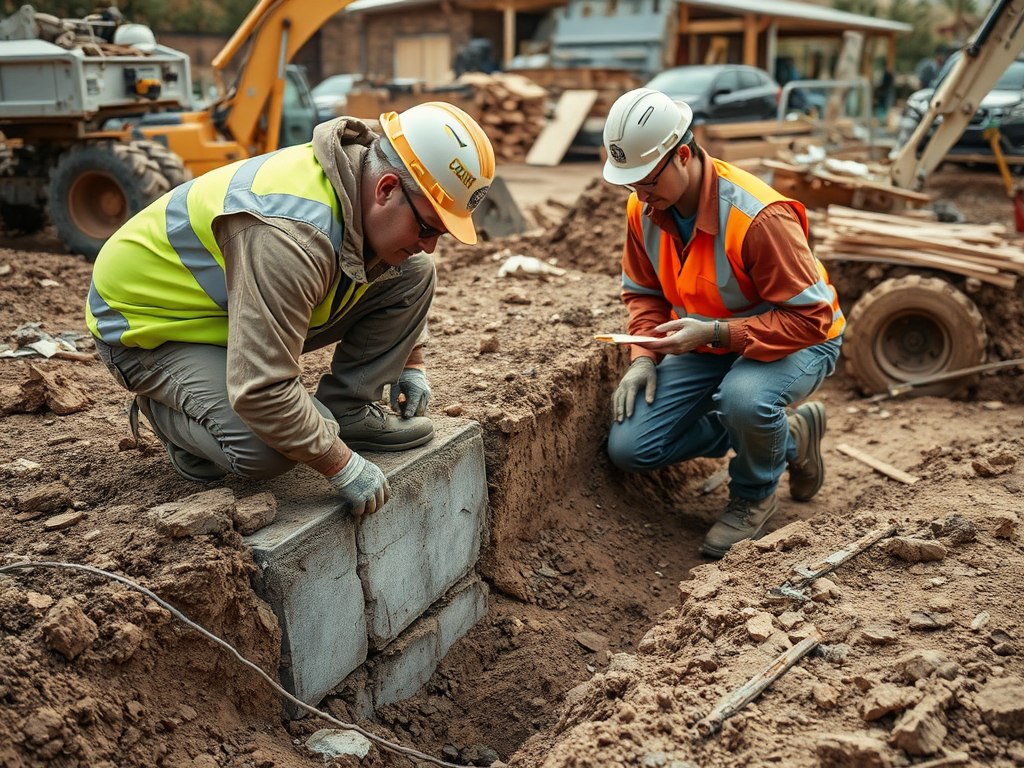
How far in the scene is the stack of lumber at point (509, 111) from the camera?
55.2ft

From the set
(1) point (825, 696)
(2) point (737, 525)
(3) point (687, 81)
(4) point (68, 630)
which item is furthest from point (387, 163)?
(3) point (687, 81)

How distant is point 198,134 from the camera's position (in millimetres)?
8344

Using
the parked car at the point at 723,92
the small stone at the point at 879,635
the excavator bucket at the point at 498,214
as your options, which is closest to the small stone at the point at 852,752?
the small stone at the point at 879,635

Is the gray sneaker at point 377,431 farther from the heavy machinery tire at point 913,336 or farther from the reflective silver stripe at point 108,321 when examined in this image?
the heavy machinery tire at point 913,336

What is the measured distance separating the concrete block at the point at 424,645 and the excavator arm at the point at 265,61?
625 cm

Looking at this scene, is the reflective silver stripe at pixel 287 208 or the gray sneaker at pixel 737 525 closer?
the reflective silver stripe at pixel 287 208

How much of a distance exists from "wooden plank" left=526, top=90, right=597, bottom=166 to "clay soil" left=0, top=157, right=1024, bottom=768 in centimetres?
1219

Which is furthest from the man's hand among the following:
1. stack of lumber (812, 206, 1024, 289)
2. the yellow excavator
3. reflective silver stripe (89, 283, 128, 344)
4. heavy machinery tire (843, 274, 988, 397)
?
the yellow excavator

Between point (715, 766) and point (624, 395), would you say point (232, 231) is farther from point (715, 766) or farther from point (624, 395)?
point (624, 395)

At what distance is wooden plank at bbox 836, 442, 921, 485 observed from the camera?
4.67m

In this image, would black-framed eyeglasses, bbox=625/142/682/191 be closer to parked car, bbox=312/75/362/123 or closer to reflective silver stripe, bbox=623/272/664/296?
reflective silver stripe, bbox=623/272/664/296

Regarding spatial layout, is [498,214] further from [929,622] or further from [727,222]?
[929,622]

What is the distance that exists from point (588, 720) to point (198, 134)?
23.8ft

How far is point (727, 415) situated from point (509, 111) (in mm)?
14306
